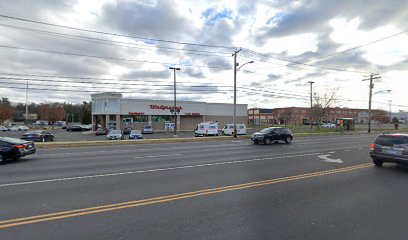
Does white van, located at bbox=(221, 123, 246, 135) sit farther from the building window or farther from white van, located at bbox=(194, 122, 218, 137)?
the building window

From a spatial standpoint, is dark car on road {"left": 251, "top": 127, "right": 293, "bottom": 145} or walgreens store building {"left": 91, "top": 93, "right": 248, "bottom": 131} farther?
walgreens store building {"left": 91, "top": 93, "right": 248, "bottom": 131}

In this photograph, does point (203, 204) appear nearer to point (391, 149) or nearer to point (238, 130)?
point (391, 149)

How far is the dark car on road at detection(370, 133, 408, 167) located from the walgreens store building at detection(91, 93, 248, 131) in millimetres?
40997

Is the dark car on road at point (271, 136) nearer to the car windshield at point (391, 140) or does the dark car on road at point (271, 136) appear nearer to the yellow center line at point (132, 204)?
the car windshield at point (391, 140)

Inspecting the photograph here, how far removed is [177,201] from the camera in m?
5.72

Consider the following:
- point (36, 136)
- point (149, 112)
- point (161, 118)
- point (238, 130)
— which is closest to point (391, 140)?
point (238, 130)

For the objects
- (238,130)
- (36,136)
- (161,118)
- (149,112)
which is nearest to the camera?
(36,136)

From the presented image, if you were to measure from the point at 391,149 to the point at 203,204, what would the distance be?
8.33m

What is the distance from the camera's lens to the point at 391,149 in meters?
9.77

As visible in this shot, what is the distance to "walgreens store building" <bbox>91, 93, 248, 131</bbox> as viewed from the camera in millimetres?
50375

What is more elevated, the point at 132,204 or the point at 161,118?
the point at 161,118

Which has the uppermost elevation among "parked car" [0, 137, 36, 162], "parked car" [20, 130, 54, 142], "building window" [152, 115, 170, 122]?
"building window" [152, 115, 170, 122]

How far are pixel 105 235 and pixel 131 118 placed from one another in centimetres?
4929

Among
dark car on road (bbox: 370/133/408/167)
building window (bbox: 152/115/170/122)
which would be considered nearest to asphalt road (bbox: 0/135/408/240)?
dark car on road (bbox: 370/133/408/167)
